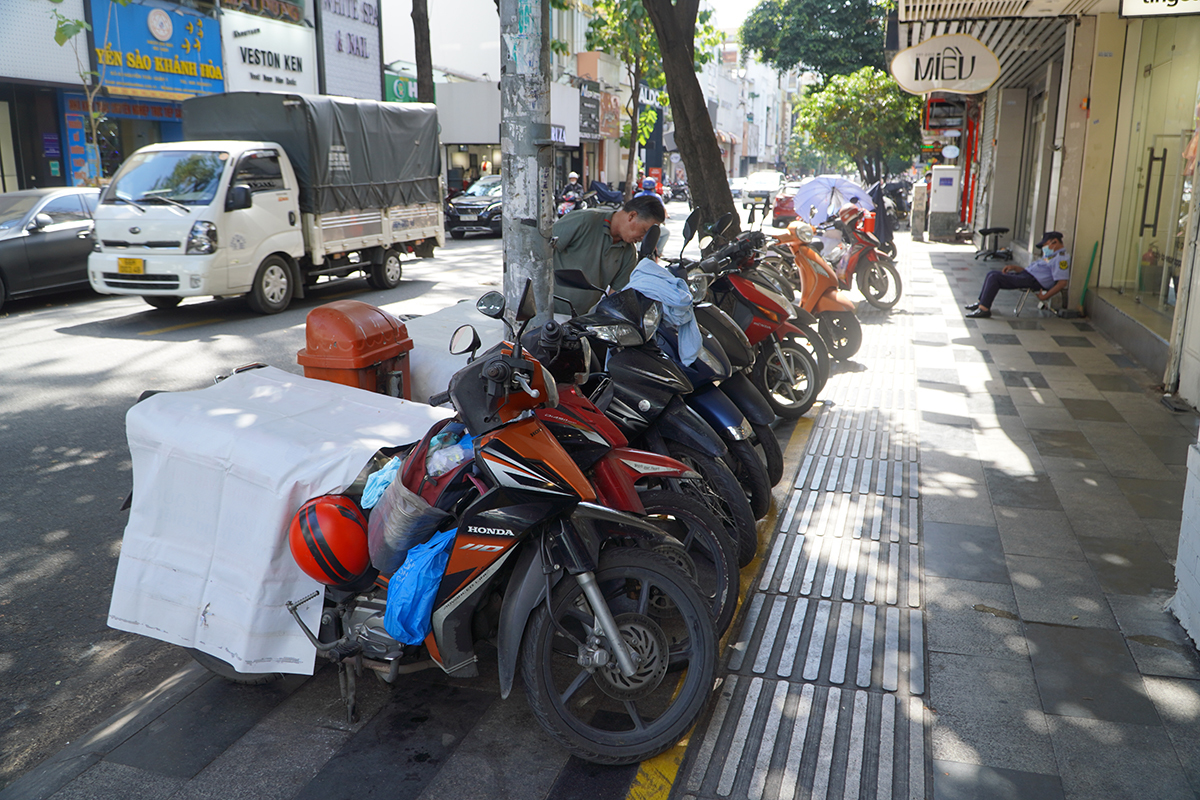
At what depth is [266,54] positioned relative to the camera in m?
23.0

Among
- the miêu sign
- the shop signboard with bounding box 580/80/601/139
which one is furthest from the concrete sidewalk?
the shop signboard with bounding box 580/80/601/139

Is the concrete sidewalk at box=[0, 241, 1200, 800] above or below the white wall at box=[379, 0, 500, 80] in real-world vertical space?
below

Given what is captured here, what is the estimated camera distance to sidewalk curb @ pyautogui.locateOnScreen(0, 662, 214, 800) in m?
2.84

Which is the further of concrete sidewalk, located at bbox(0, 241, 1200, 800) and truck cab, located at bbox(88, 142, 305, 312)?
truck cab, located at bbox(88, 142, 305, 312)

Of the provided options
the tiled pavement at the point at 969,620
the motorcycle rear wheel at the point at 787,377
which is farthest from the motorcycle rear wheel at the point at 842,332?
the motorcycle rear wheel at the point at 787,377

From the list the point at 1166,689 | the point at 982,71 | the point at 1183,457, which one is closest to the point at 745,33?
the point at 982,71

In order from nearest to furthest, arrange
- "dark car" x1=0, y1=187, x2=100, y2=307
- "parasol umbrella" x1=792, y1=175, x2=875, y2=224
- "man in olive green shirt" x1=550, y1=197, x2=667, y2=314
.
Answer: "man in olive green shirt" x1=550, y1=197, x2=667, y2=314 < "dark car" x1=0, y1=187, x2=100, y2=307 < "parasol umbrella" x1=792, y1=175, x2=875, y2=224

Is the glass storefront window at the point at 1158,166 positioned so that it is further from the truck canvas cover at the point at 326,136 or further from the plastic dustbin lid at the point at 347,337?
the truck canvas cover at the point at 326,136

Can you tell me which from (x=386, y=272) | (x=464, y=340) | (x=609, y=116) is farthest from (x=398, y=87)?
(x=464, y=340)

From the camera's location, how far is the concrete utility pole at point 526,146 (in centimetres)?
466

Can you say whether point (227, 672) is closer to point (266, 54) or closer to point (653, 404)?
point (653, 404)

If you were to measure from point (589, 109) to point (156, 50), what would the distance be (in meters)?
25.4

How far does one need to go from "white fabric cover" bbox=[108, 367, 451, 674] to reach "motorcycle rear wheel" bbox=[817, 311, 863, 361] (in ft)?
18.1

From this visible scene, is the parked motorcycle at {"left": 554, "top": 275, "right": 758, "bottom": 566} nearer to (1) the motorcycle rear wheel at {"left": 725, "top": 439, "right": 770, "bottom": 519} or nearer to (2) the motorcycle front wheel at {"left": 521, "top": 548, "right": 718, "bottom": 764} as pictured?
(1) the motorcycle rear wheel at {"left": 725, "top": 439, "right": 770, "bottom": 519}
